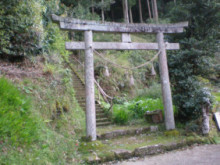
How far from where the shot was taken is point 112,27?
5.44m

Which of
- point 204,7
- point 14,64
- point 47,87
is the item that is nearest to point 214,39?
point 204,7

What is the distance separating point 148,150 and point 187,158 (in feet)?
3.02

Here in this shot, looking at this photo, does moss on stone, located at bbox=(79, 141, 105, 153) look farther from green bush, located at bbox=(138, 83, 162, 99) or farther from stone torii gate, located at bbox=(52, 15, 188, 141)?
green bush, located at bbox=(138, 83, 162, 99)

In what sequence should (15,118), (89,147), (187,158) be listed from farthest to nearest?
1. (89,147)
2. (187,158)
3. (15,118)

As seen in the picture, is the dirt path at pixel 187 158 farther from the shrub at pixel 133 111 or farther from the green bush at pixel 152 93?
the green bush at pixel 152 93

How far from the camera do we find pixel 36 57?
6.96 m

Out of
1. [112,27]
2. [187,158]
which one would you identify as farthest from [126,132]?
[112,27]

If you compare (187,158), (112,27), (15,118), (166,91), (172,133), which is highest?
(112,27)

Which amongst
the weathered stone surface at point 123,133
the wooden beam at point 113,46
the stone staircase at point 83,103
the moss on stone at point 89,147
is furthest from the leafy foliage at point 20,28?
the weathered stone surface at point 123,133

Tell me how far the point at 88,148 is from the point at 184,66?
4134mm

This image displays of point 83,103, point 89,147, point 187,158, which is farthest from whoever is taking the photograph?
point 83,103

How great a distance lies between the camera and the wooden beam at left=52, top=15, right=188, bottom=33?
4882 millimetres

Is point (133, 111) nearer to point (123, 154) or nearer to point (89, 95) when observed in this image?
point (89, 95)

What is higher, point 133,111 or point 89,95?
point 89,95
